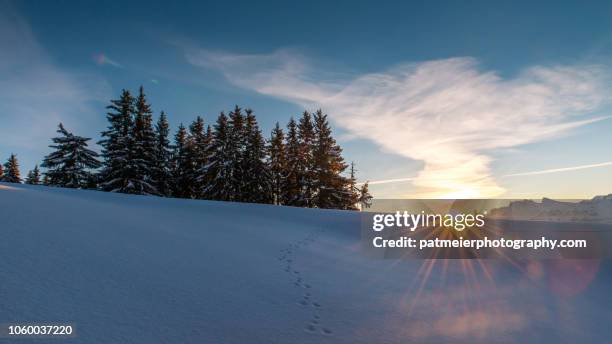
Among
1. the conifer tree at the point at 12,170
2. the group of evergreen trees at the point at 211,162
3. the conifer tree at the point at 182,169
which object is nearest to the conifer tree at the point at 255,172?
the group of evergreen trees at the point at 211,162

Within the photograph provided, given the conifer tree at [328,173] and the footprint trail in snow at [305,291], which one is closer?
the footprint trail in snow at [305,291]

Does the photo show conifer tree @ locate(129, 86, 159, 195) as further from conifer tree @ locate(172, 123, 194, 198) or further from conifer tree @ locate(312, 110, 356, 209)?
conifer tree @ locate(312, 110, 356, 209)

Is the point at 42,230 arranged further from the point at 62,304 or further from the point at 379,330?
the point at 379,330

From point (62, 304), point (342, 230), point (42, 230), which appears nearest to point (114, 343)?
point (62, 304)

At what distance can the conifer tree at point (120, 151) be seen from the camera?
2725cm

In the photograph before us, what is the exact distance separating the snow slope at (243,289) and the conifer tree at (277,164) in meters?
25.7

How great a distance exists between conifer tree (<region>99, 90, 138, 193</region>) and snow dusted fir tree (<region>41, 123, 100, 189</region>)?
1.66 meters

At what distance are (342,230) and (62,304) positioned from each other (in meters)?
10.7

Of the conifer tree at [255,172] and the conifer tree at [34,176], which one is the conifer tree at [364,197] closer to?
the conifer tree at [255,172]

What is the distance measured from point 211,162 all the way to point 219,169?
1.18 m

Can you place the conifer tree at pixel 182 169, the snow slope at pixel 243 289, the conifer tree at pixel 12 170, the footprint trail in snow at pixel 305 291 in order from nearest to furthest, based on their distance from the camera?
the snow slope at pixel 243 289
the footprint trail in snow at pixel 305 291
the conifer tree at pixel 182 169
the conifer tree at pixel 12 170

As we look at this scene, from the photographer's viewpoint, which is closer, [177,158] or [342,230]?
[342,230]

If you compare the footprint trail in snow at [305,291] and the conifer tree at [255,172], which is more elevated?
the conifer tree at [255,172]

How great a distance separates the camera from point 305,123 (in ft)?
117
